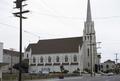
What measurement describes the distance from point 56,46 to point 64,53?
5813mm

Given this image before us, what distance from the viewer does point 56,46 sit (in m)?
132

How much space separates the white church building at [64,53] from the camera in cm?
12600

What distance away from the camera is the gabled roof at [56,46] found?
5059 inches

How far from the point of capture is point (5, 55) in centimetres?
13638

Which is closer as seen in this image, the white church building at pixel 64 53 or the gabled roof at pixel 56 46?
the white church building at pixel 64 53

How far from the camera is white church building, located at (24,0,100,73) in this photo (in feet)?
413

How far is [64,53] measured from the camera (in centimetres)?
12850

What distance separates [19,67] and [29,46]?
4485 inches

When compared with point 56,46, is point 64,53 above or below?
below

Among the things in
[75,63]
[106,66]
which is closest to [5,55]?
[75,63]

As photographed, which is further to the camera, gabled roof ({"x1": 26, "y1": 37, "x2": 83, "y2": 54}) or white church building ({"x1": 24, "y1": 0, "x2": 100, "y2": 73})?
gabled roof ({"x1": 26, "y1": 37, "x2": 83, "y2": 54})

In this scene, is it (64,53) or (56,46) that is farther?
(56,46)

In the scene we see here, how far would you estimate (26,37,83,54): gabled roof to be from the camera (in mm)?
128500

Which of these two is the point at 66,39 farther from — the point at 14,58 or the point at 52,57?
the point at 14,58
